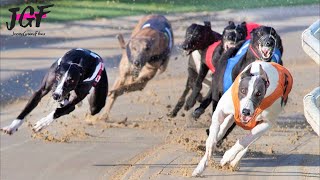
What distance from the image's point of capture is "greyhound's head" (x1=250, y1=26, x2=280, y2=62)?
787cm

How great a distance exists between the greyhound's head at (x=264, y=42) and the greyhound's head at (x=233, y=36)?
76cm

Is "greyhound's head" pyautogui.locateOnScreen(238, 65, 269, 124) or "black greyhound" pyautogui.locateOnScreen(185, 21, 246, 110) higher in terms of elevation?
"greyhound's head" pyautogui.locateOnScreen(238, 65, 269, 124)

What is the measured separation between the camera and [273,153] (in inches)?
346

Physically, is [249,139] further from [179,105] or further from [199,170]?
[179,105]

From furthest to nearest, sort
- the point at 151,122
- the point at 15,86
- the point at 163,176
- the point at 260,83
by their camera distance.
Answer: the point at 15,86 → the point at 151,122 → the point at 163,176 → the point at 260,83

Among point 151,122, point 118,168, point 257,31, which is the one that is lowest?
point 151,122

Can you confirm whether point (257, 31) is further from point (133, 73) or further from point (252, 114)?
point (133, 73)

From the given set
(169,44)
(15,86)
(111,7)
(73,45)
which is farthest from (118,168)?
(111,7)

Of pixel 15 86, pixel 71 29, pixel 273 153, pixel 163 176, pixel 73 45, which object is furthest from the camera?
pixel 71 29

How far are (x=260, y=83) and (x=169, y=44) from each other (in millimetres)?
3517

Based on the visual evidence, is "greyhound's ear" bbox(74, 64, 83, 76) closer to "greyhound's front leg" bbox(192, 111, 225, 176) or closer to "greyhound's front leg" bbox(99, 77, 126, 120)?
"greyhound's front leg" bbox(192, 111, 225, 176)

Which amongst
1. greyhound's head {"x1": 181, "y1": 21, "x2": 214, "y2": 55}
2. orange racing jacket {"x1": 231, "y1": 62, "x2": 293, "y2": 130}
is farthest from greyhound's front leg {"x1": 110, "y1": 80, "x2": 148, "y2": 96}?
orange racing jacket {"x1": 231, "y1": 62, "x2": 293, "y2": 130}

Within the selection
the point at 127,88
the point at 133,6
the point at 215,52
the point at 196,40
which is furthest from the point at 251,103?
the point at 133,6

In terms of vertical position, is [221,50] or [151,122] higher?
[221,50]
